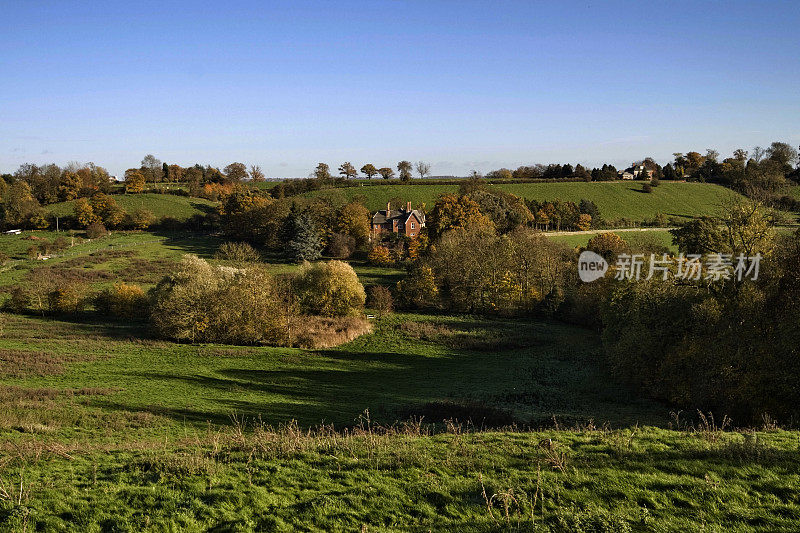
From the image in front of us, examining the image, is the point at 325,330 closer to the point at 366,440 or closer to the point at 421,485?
the point at 366,440

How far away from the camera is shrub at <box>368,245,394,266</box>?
73.9 meters

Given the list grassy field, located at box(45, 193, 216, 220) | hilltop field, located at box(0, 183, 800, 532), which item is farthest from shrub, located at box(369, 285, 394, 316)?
grassy field, located at box(45, 193, 216, 220)

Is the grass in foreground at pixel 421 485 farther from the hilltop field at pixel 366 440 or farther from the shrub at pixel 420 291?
the shrub at pixel 420 291

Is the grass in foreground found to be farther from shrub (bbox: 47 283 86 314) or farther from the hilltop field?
shrub (bbox: 47 283 86 314)

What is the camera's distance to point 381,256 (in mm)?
73938

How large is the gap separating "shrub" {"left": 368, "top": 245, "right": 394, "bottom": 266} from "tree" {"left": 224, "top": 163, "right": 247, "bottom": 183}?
99.6m

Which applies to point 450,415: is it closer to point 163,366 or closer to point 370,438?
point 370,438

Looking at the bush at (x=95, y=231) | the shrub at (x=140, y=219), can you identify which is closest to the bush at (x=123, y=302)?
the bush at (x=95, y=231)

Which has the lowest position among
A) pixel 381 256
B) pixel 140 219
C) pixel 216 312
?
pixel 216 312

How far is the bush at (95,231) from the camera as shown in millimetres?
87688

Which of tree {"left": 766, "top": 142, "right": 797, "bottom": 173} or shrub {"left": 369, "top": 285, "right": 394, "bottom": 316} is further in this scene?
tree {"left": 766, "top": 142, "right": 797, "bottom": 173}

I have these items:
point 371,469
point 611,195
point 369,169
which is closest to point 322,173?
point 369,169

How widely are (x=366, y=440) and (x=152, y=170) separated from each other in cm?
15593

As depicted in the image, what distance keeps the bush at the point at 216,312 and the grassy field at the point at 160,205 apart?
238ft
